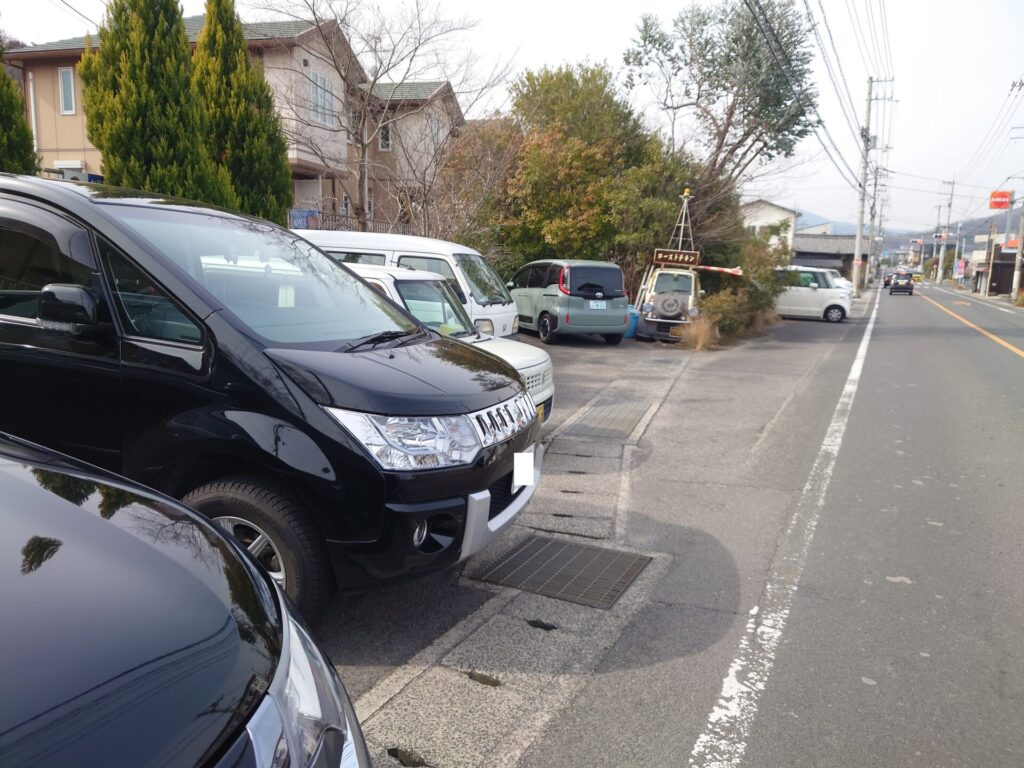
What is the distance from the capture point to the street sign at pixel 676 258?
17.3 m

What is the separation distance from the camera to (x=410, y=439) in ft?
10.2

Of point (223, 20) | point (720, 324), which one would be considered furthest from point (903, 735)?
point (720, 324)

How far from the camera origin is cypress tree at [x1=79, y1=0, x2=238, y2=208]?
1066cm

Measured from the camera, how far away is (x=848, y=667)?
3.36 metres

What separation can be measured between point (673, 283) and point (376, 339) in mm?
13739

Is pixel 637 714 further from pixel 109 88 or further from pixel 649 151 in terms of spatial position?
pixel 649 151

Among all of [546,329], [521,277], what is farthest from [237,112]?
[546,329]

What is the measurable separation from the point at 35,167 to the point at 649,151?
14799mm

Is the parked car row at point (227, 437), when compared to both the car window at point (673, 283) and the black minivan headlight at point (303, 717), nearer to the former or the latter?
the black minivan headlight at point (303, 717)

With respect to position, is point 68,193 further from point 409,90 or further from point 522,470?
point 409,90

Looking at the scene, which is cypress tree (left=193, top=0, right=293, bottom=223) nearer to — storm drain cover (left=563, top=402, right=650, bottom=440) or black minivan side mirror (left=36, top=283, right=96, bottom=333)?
storm drain cover (left=563, top=402, right=650, bottom=440)

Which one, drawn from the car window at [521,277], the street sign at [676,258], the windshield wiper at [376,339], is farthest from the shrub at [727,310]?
the windshield wiper at [376,339]

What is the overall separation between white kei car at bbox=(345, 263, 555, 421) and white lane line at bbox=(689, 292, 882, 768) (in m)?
2.39

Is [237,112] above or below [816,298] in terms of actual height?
above
